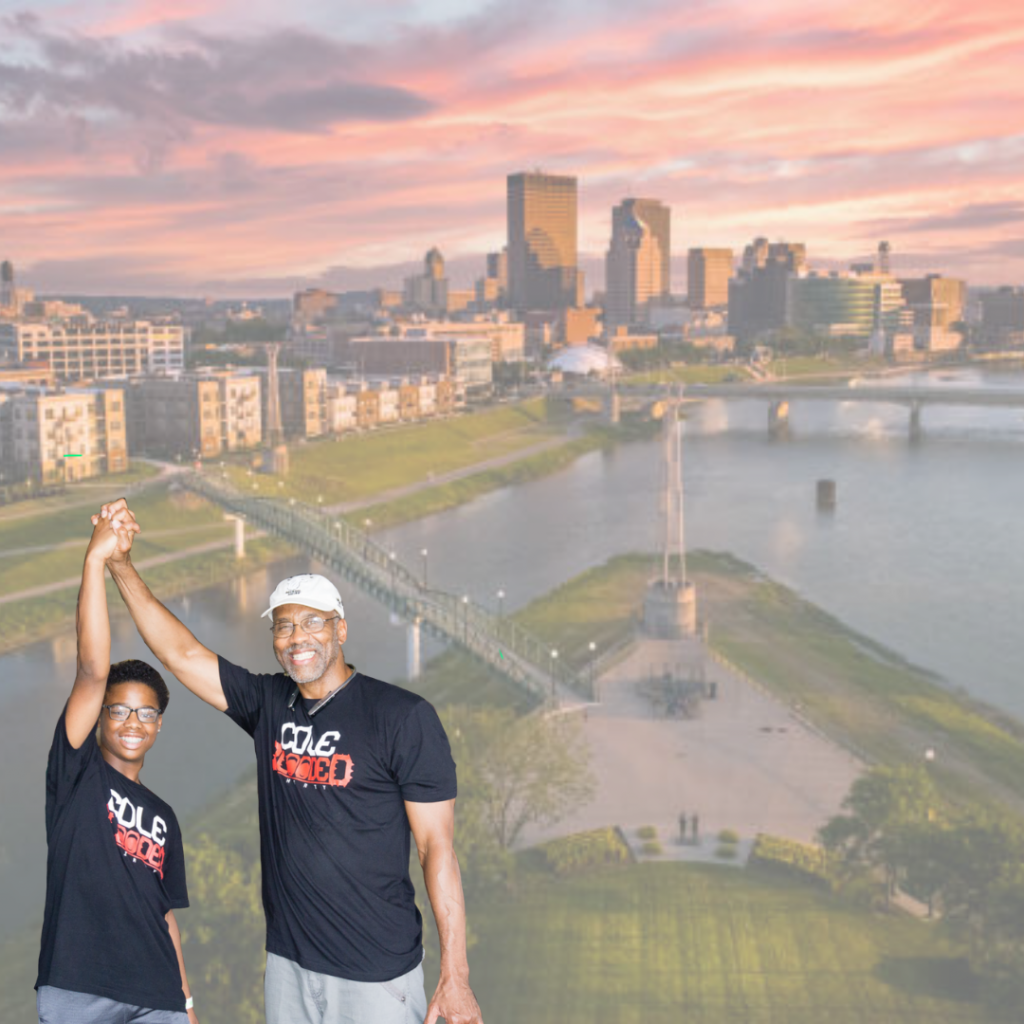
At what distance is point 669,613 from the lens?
1195 inches

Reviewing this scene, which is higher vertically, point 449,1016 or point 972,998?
point 449,1016

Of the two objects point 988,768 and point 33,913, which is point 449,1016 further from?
point 988,768

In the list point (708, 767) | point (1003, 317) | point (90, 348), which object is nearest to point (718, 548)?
point (708, 767)

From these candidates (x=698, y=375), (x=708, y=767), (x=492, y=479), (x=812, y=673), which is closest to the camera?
(x=708, y=767)

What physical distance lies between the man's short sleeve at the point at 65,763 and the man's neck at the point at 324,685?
537 millimetres

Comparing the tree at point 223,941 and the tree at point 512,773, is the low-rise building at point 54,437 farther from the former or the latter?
the tree at point 223,941

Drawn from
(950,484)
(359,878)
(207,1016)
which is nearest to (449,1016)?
(359,878)

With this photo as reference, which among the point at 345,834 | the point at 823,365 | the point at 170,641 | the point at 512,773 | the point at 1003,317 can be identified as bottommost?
the point at 512,773

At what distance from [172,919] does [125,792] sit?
405 mm

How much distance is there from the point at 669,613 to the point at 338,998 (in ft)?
90.8

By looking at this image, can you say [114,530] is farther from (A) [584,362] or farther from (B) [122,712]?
(A) [584,362]

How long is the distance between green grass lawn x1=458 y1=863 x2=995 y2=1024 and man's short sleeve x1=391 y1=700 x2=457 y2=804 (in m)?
13.4

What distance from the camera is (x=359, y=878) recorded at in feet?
9.74

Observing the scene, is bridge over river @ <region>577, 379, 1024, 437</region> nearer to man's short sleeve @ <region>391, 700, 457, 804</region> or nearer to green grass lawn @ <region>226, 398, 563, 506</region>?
green grass lawn @ <region>226, 398, 563, 506</region>
